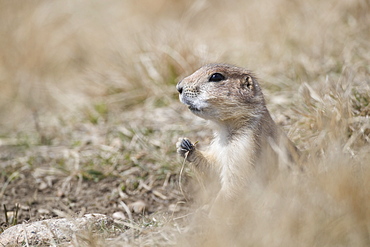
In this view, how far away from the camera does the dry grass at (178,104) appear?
2.51m

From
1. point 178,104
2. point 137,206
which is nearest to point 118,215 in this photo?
point 137,206

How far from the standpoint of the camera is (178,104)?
5.53m

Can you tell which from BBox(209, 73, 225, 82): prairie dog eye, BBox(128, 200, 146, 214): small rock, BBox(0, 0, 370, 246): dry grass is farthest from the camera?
BBox(128, 200, 146, 214): small rock

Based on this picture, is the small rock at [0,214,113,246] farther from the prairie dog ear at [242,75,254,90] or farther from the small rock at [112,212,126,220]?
the prairie dog ear at [242,75,254,90]

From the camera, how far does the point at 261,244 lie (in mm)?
2322

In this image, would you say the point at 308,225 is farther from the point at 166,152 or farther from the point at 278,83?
the point at 278,83

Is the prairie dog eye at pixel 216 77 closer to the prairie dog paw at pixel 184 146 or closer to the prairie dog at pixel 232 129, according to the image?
the prairie dog at pixel 232 129

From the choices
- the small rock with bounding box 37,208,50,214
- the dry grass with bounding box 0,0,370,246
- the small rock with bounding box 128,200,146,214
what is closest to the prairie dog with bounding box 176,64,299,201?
the dry grass with bounding box 0,0,370,246

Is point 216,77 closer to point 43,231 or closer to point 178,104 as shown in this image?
point 43,231

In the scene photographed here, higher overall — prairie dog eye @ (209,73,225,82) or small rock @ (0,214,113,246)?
prairie dog eye @ (209,73,225,82)

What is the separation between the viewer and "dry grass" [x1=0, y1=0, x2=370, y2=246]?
251 cm

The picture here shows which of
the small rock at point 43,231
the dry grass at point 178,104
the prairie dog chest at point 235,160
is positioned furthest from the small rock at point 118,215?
the prairie dog chest at point 235,160

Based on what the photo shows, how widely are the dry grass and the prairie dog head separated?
51 centimetres

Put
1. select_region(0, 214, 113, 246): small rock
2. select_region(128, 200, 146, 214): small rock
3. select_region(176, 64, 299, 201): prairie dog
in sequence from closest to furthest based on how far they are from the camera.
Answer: select_region(0, 214, 113, 246): small rock < select_region(176, 64, 299, 201): prairie dog < select_region(128, 200, 146, 214): small rock
